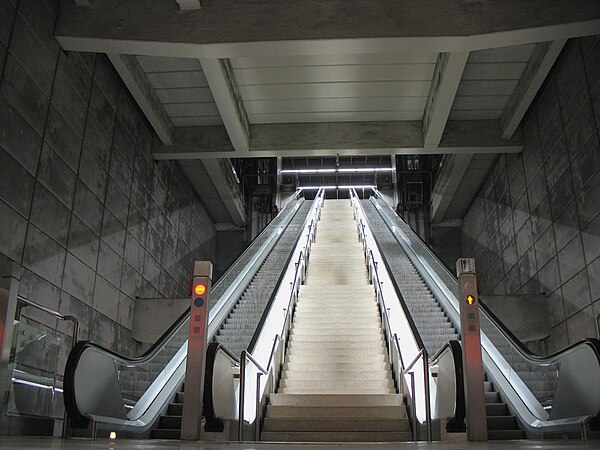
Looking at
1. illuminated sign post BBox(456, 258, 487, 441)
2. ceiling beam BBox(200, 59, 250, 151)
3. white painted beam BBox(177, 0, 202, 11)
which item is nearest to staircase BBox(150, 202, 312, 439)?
ceiling beam BBox(200, 59, 250, 151)

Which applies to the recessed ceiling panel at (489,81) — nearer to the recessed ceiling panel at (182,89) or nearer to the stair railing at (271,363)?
the stair railing at (271,363)

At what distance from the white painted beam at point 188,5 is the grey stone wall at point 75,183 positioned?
1.80m

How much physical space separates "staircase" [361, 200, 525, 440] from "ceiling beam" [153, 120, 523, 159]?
216cm

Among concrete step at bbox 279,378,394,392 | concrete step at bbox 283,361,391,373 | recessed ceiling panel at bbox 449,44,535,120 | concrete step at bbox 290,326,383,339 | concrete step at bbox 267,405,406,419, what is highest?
recessed ceiling panel at bbox 449,44,535,120

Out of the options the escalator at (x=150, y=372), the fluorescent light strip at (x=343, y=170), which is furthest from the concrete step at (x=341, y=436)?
the fluorescent light strip at (x=343, y=170)

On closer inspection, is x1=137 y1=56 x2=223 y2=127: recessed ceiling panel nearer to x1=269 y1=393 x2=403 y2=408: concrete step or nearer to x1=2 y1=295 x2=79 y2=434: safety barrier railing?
x1=2 y1=295 x2=79 y2=434: safety barrier railing

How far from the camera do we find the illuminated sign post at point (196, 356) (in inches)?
181

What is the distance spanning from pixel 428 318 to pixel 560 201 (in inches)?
128

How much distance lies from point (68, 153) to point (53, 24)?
178 centimetres

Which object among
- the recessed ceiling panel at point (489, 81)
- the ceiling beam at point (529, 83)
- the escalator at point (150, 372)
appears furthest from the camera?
the recessed ceiling panel at point (489, 81)

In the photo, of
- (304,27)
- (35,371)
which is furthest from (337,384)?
(304,27)

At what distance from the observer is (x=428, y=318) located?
8.92 meters

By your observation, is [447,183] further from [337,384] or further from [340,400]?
[340,400]

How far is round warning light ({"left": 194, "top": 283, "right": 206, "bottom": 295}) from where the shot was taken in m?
4.89
